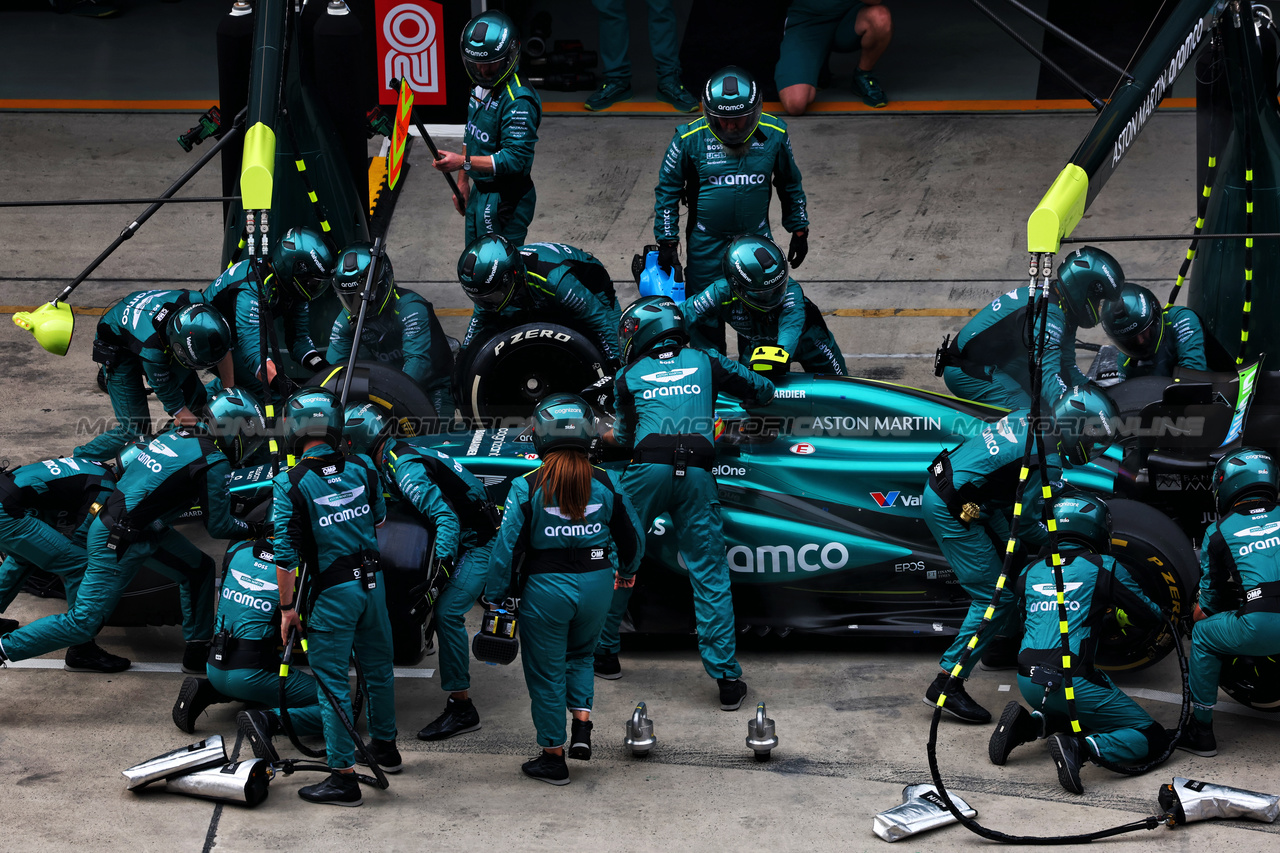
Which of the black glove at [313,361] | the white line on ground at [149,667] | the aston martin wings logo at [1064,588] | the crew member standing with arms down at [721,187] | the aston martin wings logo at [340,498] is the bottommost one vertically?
the white line on ground at [149,667]

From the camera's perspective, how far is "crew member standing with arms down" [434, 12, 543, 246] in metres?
9.23

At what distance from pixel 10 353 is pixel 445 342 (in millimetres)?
3914

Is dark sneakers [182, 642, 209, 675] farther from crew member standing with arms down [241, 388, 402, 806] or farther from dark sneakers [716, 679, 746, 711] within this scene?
dark sneakers [716, 679, 746, 711]

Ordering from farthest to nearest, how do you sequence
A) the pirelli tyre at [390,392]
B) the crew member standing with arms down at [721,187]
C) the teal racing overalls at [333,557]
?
the crew member standing with arms down at [721,187]
the pirelli tyre at [390,392]
the teal racing overalls at [333,557]

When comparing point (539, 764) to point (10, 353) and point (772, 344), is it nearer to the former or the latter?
point (772, 344)

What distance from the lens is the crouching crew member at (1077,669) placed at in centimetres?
632

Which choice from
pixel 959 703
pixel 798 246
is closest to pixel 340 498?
pixel 959 703

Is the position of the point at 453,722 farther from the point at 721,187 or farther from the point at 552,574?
the point at 721,187

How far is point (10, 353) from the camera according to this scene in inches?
425

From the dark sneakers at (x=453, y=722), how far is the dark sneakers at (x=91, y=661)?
1684 mm

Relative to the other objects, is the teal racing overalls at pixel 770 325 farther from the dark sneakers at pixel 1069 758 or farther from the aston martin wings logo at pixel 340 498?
the aston martin wings logo at pixel 340 498

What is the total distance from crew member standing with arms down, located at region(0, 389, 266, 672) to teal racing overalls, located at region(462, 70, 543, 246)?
2653mm

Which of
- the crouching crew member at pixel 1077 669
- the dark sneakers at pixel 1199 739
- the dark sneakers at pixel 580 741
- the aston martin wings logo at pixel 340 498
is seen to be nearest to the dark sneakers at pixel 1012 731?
the crouching crew member at pixel 1077 669

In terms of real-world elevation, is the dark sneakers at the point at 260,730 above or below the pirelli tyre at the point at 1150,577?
below
